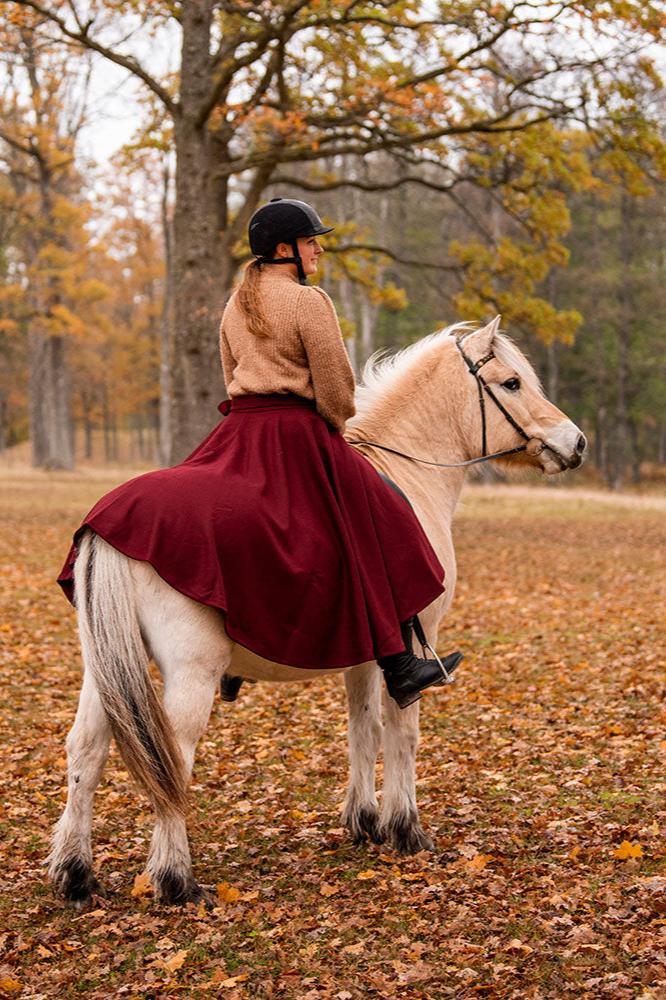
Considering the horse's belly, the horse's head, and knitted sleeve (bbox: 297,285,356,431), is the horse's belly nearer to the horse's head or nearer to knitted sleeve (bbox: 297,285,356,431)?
knitted sleeve (bbox: 297,285,356,431)

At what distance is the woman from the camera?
431 cm

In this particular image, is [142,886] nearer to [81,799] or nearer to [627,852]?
[81,799]

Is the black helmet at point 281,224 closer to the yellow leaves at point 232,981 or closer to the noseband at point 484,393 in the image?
the noseband at point 484,393

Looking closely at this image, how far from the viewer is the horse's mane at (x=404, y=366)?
546 cm

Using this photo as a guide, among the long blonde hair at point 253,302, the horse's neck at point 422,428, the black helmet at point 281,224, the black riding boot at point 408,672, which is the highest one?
the black helmet at point 281,224

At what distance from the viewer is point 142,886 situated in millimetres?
4699

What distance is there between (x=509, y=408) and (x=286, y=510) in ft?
5.19

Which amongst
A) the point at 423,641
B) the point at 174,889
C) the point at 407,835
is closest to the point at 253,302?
the point at 423,641

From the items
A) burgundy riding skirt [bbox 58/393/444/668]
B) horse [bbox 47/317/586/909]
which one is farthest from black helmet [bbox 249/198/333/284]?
horse [bbox 47/317/586/909]

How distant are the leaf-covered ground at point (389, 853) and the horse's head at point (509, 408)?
1.90 meters

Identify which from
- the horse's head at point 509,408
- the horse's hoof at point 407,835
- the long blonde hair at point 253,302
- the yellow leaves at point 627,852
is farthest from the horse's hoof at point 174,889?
the horse's head at point 509,408

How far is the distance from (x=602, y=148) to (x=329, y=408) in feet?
41.1

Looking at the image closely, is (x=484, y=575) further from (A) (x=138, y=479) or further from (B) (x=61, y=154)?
(B) (x=61, y=154)

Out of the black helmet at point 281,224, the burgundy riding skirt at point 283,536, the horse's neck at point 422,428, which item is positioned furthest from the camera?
the horse's neck at point 422,428
